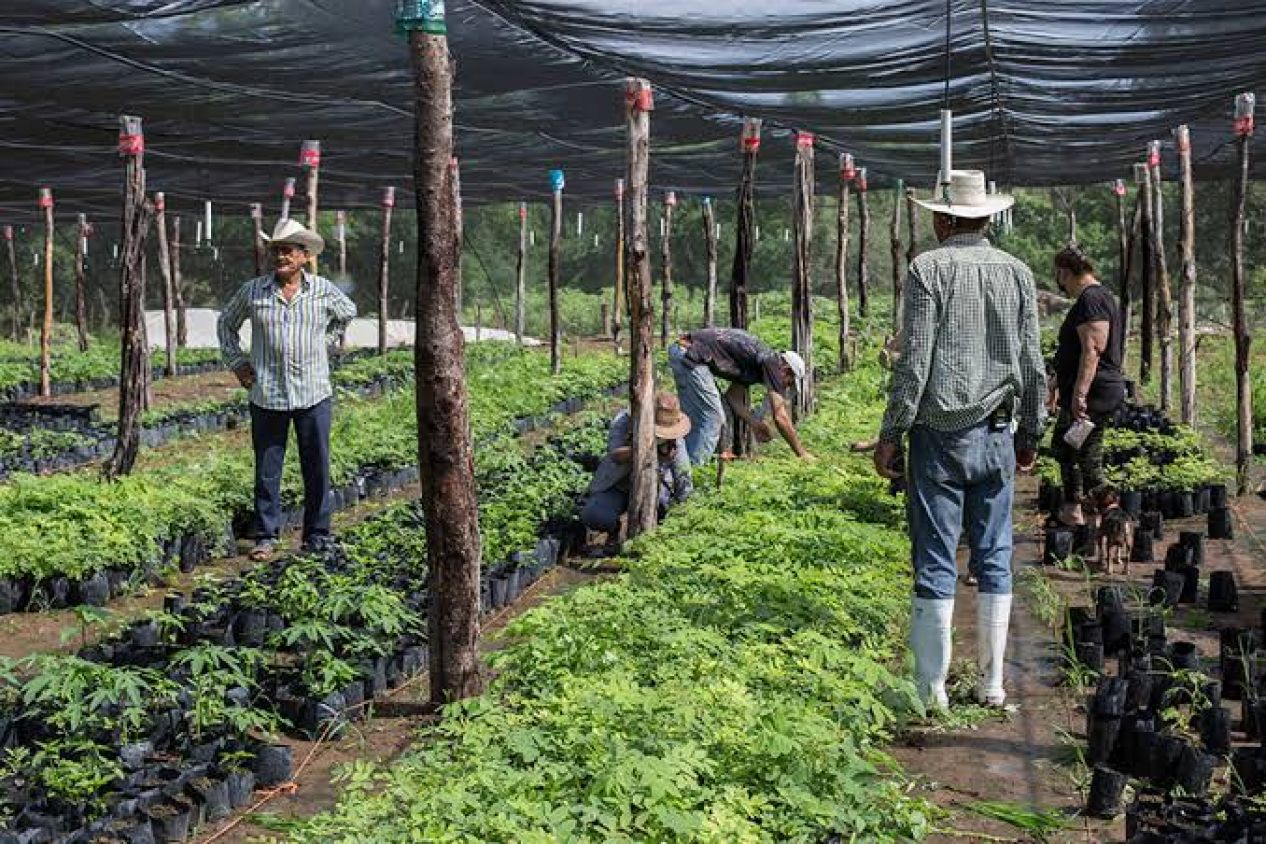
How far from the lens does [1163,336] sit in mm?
14078

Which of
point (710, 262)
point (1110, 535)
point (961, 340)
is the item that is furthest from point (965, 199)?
point (710, 262)

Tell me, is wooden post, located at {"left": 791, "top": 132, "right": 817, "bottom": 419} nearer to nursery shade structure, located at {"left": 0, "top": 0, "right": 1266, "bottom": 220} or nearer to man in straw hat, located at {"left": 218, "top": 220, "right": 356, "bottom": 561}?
nursery shade structure, located at {"left": 0, "top": 0, "right": 1266, "bottom": 220}

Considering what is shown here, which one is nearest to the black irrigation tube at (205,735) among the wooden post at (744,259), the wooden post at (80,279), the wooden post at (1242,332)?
the wooden post at (744,259)

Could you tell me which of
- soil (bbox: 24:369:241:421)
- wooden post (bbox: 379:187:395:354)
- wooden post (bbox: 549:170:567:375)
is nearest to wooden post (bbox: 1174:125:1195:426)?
wooden post (bbox: 549:170:567:375)

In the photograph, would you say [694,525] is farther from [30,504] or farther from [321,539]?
[30,504]

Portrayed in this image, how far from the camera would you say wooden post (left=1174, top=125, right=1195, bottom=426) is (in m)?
11.5

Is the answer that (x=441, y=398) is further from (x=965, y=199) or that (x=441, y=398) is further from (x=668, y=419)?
(x=668, y=419)

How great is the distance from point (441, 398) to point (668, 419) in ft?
11.9

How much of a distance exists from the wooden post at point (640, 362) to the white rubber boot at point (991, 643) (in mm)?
3509

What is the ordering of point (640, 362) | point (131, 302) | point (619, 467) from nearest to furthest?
point (640, 362), point (619, 467), point (131, 302)

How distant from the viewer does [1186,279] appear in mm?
11633

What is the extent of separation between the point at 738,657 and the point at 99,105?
813 cm

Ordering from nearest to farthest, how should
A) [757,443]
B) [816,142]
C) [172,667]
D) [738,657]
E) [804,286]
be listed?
[738,657] → [172,667] → [757,443] → [804,286] → [816,142]

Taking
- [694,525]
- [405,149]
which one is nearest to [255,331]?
[694,525]
